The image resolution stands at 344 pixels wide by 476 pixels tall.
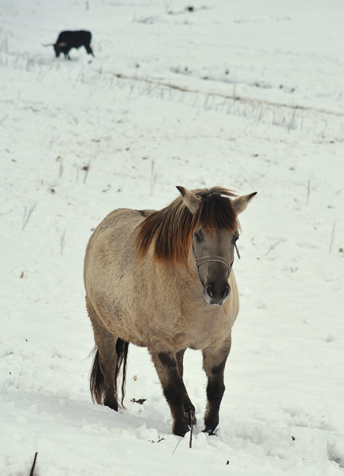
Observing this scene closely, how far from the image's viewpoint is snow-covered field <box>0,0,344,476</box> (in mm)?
2842

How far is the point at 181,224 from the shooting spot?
335cm

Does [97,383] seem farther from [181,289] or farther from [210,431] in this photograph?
[181,289]

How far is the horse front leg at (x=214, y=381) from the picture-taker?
355cm

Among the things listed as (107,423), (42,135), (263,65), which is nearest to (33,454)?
(107,423)

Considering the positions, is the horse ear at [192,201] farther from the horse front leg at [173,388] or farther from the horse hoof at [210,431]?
the horse hoof at [210,431]

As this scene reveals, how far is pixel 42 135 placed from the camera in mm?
11406

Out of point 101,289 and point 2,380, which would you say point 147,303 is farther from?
point 2,380

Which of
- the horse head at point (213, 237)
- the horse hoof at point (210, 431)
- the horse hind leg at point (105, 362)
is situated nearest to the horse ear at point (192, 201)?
the horse head at point (213, 237)

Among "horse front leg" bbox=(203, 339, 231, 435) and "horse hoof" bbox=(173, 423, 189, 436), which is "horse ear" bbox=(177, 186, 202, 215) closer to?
"horse front leg" bbox=(203, 339, 231, 435)

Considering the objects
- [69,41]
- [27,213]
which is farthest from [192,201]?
[69,41]

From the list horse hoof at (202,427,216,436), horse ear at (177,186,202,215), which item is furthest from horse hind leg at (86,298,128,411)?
horse ear at (177,186,202,215)

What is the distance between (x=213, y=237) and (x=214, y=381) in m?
1.27

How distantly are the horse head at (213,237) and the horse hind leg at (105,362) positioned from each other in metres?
1.73

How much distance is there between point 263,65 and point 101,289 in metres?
20.0
